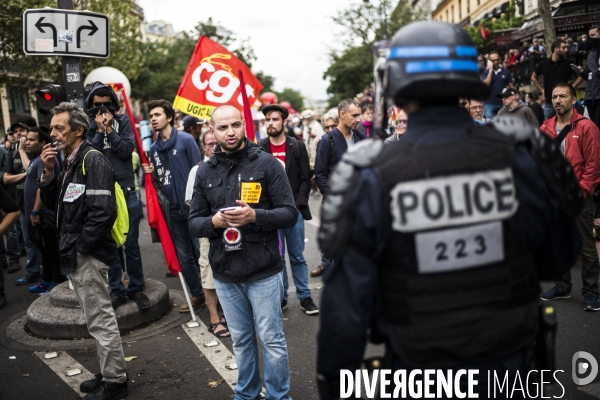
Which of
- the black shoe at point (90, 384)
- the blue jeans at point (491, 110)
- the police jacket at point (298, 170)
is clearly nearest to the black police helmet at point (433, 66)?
the black shoe at point (90, 384)

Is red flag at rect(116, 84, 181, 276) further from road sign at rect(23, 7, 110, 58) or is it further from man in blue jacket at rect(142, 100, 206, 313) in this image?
road sign at rect(23, 7, 110, 58)

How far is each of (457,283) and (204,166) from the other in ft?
7.60

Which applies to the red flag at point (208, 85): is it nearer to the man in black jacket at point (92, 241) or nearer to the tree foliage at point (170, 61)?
the man in black jacket at point (92, 241)

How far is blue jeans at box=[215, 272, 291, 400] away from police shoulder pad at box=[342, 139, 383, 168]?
1.90 meters

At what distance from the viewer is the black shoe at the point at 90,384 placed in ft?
14.2

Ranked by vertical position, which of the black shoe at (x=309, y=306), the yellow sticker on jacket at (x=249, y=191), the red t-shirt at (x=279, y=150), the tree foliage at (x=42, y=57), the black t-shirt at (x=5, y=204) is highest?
the tree foliage at (x=42, y=57)

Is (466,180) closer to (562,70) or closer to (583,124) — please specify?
(583,124)

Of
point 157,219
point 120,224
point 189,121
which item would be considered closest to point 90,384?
point 120,224

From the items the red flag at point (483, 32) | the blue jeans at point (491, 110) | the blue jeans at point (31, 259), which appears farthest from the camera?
the red flag at point (483, 32)

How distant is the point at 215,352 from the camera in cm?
502

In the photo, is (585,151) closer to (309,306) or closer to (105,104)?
(309,306)

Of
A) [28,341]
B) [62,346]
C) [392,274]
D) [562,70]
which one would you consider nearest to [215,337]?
[62,346]

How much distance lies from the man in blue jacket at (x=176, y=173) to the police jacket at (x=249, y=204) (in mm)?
2495

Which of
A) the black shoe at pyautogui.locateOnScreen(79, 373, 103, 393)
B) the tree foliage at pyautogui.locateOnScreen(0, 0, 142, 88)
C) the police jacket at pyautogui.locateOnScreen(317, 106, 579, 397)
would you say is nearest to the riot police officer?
the police jacket at pyautogui.locateOnScreen(317, 106, 579, 397)
